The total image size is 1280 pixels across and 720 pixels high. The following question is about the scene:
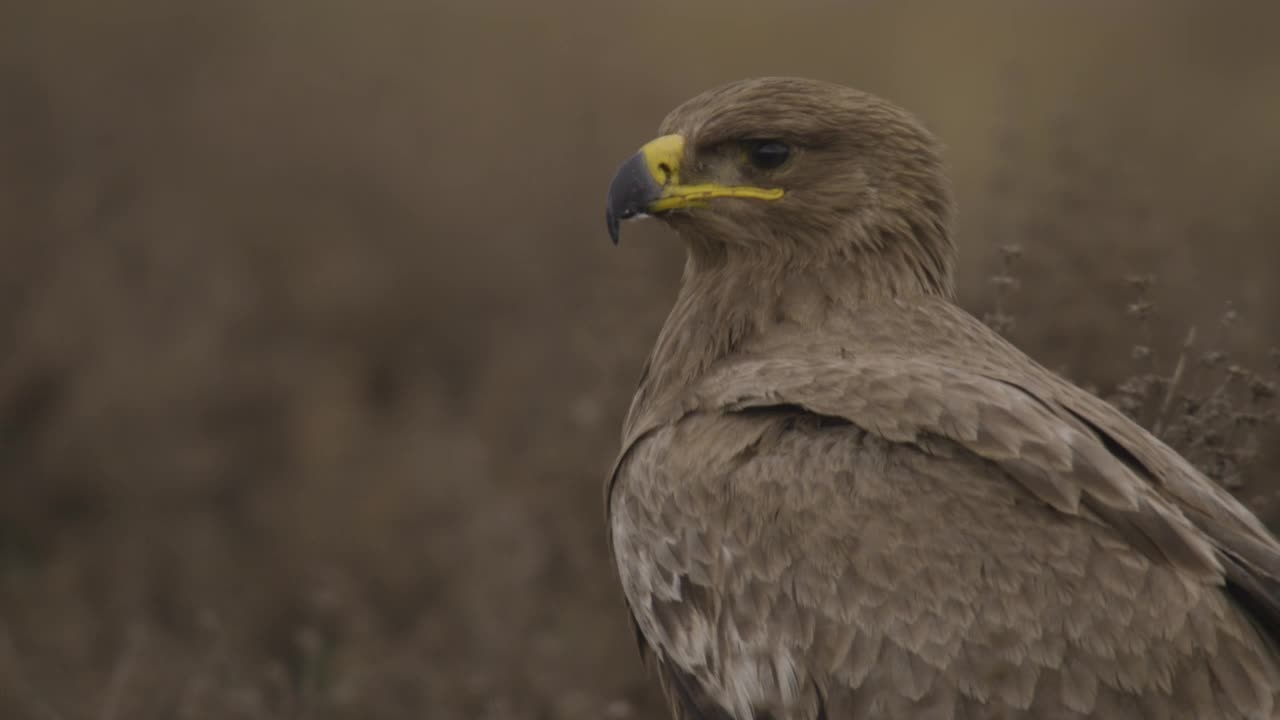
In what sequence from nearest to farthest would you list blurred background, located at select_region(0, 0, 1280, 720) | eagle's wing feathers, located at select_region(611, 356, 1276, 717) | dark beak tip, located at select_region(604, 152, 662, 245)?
eagle's wing feathers, located at select_region(611, 356, 1276, 717) → dark beak tip, located at select_region(604, 152, 662, 245) → blurred background, located at select_region(0, 0, 1280, 720)

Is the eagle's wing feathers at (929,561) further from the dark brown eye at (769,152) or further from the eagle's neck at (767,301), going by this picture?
the dark brown eye at (769,152)

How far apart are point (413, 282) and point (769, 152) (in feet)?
23.6

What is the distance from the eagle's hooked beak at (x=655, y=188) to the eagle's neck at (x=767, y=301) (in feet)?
0.68

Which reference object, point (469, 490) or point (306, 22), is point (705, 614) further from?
point (306, 22)

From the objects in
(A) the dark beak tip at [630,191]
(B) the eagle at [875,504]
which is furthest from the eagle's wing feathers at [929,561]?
(A) the dark beak tip at [630,191]

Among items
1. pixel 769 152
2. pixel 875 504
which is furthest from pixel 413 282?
pixel 875 504

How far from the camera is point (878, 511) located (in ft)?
13.0

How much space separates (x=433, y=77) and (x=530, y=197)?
152cm

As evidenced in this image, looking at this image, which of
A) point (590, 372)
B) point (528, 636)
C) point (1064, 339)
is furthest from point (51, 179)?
point (1064, 339)

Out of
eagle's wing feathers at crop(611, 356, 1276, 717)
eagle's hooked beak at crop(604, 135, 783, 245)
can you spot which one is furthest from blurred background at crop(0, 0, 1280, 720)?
eagle's wing feathers at crop(611, 356, 1276, 717)

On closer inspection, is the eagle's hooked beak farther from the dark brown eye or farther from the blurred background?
the blurred background

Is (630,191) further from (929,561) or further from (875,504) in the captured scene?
(929,561)

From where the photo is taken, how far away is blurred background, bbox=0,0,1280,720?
714 centimetres

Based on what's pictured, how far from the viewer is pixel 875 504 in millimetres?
3967
